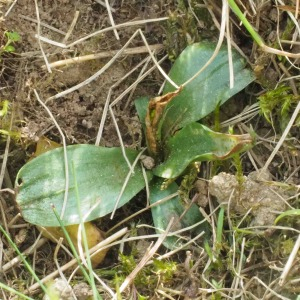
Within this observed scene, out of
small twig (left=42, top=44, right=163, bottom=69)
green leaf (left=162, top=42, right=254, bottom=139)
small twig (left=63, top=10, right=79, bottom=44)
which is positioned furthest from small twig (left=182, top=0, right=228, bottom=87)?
small twig (left=63, top=10, right=79, bottom=44)

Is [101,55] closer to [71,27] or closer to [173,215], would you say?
[71,27]

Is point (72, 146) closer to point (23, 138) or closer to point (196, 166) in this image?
point (23, 138)

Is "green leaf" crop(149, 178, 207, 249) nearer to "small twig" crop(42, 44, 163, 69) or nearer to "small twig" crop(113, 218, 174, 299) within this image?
"small twig" crop(113, 218, 174, 299)

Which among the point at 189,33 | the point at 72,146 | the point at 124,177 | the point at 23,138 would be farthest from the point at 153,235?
the point at 189,33

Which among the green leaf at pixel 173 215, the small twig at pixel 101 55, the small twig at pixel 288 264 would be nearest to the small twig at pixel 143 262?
the green leaf at pixel 173 215

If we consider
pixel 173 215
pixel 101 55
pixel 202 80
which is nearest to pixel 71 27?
pixel 101 55

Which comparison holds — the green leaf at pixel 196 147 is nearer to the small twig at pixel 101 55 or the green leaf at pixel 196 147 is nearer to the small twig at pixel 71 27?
the small twig at pixel 101 55
